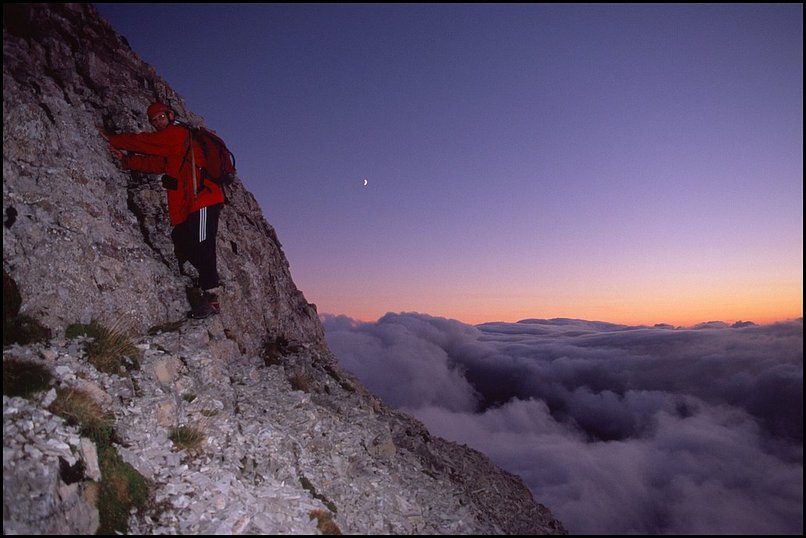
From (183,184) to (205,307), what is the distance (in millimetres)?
3964

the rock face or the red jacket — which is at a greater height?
the red jacket

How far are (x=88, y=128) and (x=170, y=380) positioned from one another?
28.4 ft

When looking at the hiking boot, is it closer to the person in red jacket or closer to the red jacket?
the person in red jacket

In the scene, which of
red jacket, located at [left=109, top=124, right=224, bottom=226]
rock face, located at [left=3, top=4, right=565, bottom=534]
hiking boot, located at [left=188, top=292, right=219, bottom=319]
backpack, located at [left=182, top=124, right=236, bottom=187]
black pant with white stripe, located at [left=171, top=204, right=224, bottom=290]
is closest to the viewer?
rock face, located at [left=3, top=4, right=565, bottom=534]

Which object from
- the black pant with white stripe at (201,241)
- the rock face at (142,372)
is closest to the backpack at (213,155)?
the black pant with white stripe at (201,241)

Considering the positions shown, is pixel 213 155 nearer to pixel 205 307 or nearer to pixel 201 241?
pixel 201 241

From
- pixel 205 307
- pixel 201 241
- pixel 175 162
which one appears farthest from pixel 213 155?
pixel 205 307

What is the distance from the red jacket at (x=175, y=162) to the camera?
1099 cm

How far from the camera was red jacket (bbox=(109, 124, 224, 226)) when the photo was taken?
1099cm

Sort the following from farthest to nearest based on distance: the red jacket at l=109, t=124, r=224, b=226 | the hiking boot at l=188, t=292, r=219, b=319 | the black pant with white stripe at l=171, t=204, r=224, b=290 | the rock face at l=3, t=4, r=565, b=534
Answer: the hiking boot at l=188, t=292, r=219, b=319, the black pant with white stripe at l=171, t=204, r=224, b=290, the red jacket at l=109, t=124, r=224, b=226, the rock face at l=3, t=4, r=565, b=534

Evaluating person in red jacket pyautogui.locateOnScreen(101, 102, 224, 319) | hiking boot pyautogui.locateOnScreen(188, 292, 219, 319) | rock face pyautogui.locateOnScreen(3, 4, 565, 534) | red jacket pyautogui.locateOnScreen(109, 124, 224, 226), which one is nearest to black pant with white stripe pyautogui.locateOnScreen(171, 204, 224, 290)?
person in red jacket pyautogui.locateOnScreen(101, 102, 224, 319)

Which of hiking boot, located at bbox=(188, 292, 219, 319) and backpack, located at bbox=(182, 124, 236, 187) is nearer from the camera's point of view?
backpack, located at bbox=(182, 124, 236, 187)

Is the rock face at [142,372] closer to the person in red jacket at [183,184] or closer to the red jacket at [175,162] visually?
the person in red jacket at [183,184]

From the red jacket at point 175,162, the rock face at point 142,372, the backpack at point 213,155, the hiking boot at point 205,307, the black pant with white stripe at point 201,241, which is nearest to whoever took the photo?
the rock face at point 142,372
